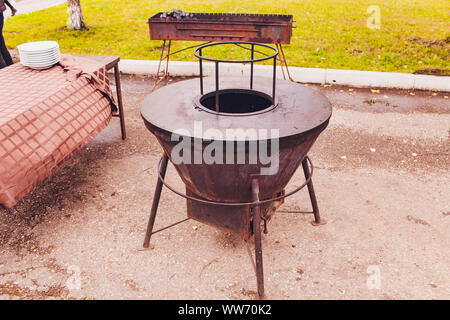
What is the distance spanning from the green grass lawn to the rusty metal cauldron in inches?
186

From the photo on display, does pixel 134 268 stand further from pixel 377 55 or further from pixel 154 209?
pixel 377 55

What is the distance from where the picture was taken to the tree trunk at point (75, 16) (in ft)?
29.0

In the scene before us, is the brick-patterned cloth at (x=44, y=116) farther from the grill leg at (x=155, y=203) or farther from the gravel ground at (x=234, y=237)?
the grill leg at (x=155, y=203)

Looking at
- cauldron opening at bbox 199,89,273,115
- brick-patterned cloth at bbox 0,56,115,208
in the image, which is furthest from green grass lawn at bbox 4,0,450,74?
cauldron opening at bbox 199,89,273,115

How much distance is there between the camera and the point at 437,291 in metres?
2.80

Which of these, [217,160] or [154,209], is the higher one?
[217,160]

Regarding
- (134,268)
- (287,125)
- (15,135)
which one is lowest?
(134,268)

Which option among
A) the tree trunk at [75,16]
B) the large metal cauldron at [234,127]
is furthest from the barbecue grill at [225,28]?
the tree trunk at [75,16]

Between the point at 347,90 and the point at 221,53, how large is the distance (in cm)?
279

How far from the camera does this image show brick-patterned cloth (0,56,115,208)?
9.14 feet

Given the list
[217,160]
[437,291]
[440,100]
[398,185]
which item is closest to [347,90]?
[440,100]

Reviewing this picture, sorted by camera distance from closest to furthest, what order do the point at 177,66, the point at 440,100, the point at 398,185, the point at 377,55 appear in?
1. the point at 398,185
2. the point at 440,100
3. the point at 177,66
4. the point at 377,55

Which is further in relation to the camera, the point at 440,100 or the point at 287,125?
the point at 440,100

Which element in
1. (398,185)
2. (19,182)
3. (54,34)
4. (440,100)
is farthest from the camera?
(54,34)
